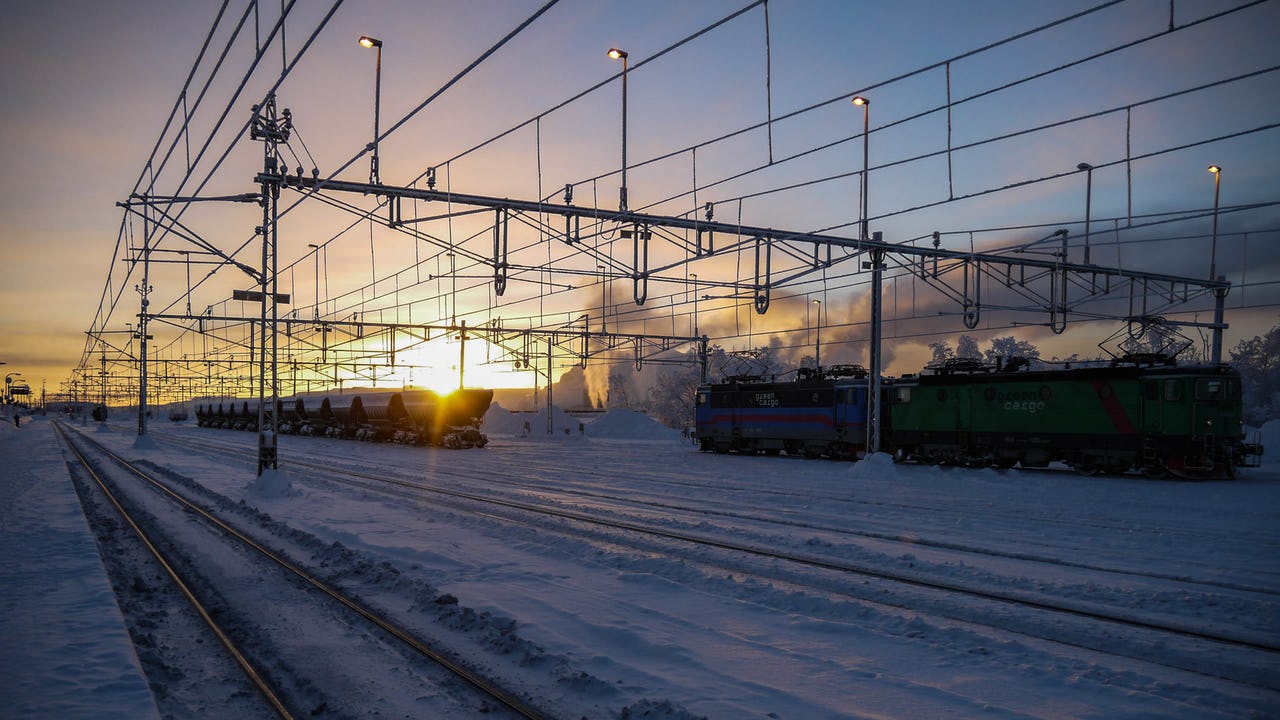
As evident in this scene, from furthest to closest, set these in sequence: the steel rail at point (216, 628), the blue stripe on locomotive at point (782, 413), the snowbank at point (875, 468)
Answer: the blue stripe on locomotive at point (782, 413) → the snowbank at point (875, 468) → the steel rail at point (216, 628)

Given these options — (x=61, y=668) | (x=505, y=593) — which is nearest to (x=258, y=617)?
(x=61, y=668)

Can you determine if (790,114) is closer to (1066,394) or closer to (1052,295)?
(1066,394)

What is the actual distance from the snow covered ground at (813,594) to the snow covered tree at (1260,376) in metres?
55.9

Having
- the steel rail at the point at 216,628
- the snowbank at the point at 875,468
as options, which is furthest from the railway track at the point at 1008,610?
the snowbank at the point at 875,468

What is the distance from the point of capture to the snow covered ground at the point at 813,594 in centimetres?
603

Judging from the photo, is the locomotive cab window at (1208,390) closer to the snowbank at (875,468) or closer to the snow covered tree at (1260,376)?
the snowbank at (875,468)

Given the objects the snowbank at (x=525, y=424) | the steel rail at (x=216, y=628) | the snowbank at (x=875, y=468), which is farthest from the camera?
the snowbank at (x=525, y=424)

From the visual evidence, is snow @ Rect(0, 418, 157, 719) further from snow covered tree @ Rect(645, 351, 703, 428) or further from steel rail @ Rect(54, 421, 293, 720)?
snow covered tree @ Rect(645, 351, 703, 428)

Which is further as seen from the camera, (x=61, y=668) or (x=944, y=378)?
(x=944, y=378)

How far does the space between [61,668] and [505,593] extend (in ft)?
13.6

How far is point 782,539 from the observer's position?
12.2 m

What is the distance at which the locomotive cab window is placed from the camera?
21.9 m

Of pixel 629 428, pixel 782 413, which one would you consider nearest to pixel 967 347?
pixel 629 428

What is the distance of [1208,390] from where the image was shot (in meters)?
21.9
